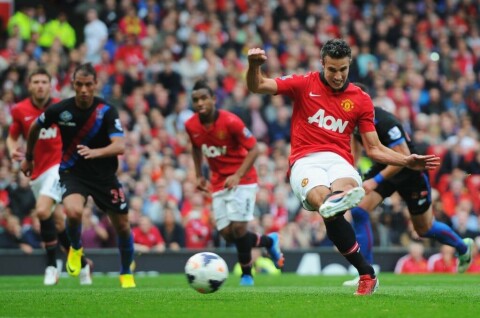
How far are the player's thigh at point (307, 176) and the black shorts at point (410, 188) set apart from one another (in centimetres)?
372

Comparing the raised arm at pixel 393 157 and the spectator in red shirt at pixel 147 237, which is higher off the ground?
the raised arm at pixel 393 157

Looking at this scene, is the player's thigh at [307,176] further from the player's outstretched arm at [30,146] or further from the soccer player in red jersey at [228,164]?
the player's outstretched arm at [30,146]

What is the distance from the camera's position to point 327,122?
9641 millimetres

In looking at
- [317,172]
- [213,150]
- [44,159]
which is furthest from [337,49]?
[44,159]

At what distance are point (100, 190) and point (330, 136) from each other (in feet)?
11.5

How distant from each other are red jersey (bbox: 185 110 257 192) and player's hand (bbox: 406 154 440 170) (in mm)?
4163

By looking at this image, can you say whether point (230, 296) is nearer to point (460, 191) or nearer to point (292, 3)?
point (460, 191)

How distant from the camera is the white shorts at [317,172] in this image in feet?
30.3

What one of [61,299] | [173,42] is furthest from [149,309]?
[173,42]

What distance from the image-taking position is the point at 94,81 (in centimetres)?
1172

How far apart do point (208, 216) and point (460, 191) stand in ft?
17.6

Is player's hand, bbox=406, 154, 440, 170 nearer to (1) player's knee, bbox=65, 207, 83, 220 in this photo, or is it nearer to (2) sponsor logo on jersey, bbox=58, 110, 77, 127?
(1) player's knee, bbox=65, 207, 83, 220

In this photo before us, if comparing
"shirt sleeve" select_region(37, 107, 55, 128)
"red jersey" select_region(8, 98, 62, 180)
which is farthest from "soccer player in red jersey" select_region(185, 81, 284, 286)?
"shirt sleeve" select_region(37, 107, 55, 128)

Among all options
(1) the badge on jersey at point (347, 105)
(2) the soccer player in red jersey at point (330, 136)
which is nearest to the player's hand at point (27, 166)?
(2) the soccer player in red jersey at point (330, 136)
